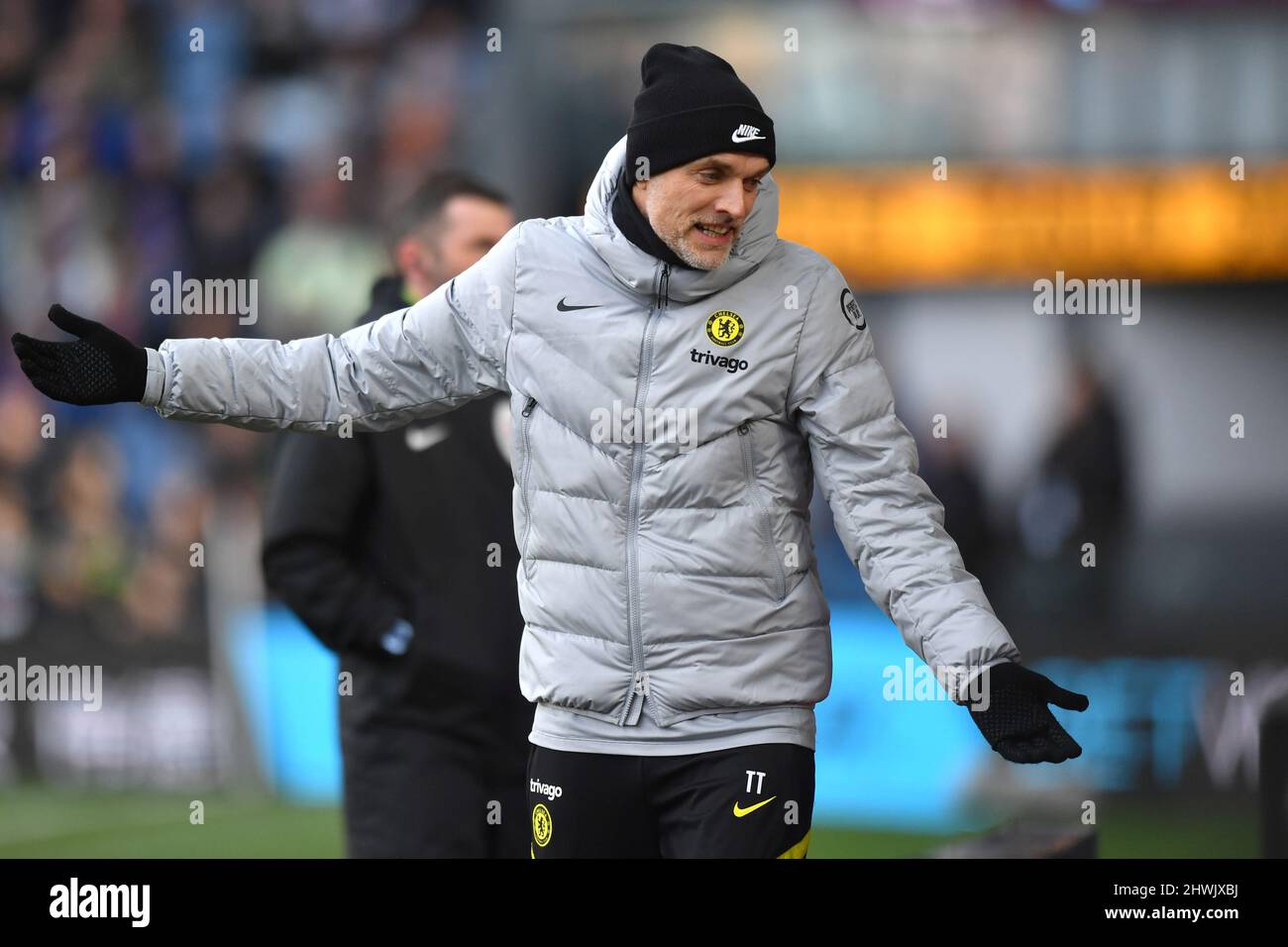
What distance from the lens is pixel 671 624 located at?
9.97ft

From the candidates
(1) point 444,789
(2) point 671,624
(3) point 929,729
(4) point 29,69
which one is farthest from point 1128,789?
(4) point 29,69

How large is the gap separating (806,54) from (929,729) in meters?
4.05

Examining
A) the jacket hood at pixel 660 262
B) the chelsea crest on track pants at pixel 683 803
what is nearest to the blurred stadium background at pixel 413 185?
the chelsea crest on track pants at pixel 683 803

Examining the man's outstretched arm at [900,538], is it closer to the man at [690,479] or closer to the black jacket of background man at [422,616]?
the man at [690,479]

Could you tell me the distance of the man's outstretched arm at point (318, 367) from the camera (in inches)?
121

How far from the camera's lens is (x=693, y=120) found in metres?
3.06

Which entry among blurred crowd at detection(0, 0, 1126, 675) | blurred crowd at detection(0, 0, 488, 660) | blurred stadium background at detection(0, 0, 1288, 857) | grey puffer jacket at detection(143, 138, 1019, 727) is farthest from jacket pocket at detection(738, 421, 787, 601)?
blurred crowd at detection(0, 0, 488, 660)

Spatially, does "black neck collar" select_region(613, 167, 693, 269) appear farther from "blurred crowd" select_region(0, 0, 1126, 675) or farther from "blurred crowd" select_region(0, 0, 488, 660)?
"blurred crowd" select_region(0, 0, 488, 660)

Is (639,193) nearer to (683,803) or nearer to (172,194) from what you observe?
(683,803)

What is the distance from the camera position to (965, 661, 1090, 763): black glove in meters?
2.93

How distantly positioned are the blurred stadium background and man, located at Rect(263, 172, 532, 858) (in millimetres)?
3544

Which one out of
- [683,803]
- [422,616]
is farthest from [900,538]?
[422,616]
